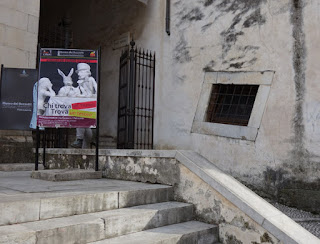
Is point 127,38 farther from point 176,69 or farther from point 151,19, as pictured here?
point 176,69

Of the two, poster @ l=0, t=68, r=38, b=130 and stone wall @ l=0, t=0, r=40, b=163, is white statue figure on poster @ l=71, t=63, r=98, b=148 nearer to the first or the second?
poster @ l=0, t=68, r=38, b=130

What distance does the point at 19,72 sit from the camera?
6070 millimetres

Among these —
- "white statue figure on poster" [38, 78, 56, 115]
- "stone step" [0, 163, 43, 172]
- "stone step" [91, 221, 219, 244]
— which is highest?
"white statue figure on poster" [38, 78, 56, 115]

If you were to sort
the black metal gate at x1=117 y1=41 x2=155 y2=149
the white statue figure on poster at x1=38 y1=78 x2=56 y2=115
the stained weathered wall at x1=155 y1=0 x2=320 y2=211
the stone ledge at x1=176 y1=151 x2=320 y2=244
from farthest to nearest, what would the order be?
1. the black metal gate at x1=117 y1=41 x2=155 y2=149
2. the stained weathered wall at x1=155 y1=0 x2=320 y2=211
3. the white statue figure on poster at x1=38 y1=78 x2=56 y2=115
4. the stone ledge at x1=176 y1=151 x2=320 y2=244

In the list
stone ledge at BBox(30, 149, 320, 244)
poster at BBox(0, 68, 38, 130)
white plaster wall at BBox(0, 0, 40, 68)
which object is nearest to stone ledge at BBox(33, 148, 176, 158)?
stone ledge at BBox(30, 149, 320, 244)

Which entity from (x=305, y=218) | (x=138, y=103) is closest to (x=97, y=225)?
(x=305, y=218)

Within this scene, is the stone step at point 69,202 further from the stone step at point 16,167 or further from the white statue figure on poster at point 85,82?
the stone step at point 16,167

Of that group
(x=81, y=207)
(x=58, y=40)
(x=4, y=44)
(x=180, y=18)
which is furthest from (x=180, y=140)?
(x=58, y=40)

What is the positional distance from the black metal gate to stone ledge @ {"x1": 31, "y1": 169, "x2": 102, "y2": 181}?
11.5 feet

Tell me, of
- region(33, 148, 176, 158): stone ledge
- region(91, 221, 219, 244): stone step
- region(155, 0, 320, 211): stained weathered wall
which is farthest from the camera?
region(155, 0, 320, 211): stained weathered wall

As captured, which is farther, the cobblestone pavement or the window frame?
the window frame

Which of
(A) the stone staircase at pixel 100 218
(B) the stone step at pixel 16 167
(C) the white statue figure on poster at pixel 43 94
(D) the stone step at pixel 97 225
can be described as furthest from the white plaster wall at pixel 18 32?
(D) the stone step at pixel 97 225

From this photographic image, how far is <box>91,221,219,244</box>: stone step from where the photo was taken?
2.73m

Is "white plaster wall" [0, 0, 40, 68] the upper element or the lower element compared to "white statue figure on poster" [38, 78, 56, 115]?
upper
